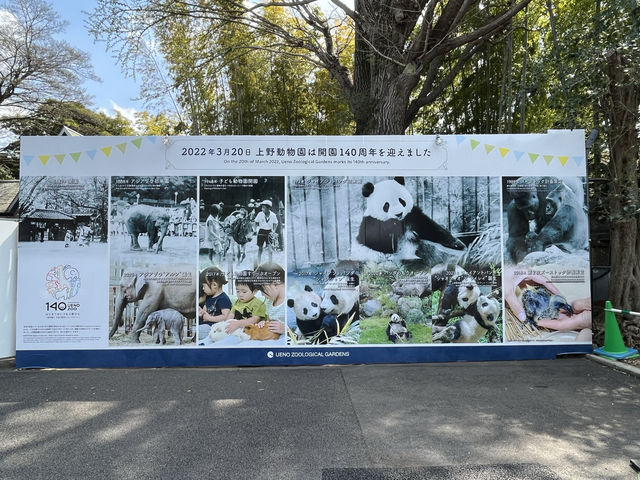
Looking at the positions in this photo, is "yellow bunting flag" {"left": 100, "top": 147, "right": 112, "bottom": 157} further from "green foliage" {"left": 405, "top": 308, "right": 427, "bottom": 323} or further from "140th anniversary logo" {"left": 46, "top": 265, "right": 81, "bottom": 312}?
"green foliage" {"left": 405, "top": 308, "right": 427, "bottom": 323}

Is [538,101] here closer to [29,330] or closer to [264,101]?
[264,101]

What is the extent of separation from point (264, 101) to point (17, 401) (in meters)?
10.7

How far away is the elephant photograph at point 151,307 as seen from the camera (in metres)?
6.22

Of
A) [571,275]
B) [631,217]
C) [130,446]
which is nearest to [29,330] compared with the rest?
[130,446]

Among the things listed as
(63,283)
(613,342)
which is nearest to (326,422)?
(63,283)

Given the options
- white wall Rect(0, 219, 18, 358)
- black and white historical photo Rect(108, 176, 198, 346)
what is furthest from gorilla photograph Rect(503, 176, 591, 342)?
white wall Rect(0, 219, 18, 358)

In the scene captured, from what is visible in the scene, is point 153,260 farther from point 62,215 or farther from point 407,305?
point 407,305

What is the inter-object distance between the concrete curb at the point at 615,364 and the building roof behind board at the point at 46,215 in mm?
7427

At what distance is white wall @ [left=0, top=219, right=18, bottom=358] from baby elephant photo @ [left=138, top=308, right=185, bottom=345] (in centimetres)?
180

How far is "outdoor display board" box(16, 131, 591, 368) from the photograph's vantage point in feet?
20.4

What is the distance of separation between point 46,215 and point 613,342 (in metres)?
8.02

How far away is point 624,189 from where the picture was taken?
6957mm

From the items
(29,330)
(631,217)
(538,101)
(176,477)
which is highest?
(538,101)

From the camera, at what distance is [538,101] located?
1071 cm
